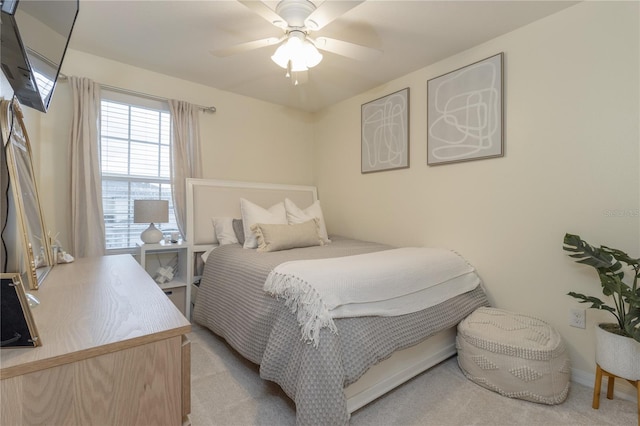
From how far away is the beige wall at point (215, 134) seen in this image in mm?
2482

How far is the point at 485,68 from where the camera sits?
2.35 meters

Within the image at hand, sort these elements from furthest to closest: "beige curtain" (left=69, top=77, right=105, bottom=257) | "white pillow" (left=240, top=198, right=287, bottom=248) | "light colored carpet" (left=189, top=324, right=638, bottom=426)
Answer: "white pillow" (left=240, top=198, right=287, bottom=248) → "beige curtain" (left=69, top=77, right=105, bottom=257) → "light colored carpet" (left=189, top=324, right=638, bottom=426)

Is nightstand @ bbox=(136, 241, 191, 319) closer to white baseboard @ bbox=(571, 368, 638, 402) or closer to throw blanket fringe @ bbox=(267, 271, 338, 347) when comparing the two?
throw blanket fringe @ bbox=(267, 271, 338, 347)

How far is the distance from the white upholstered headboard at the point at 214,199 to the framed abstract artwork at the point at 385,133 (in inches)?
46.8

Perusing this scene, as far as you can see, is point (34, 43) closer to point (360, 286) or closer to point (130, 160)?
point (360, 286)

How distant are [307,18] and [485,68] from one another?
1555 mm

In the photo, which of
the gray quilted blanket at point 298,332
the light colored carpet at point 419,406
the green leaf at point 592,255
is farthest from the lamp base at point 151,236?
the green leaf at point 592,255

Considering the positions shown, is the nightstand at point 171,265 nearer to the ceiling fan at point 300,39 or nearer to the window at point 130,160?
the window at point 130,160

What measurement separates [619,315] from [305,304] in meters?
1.76

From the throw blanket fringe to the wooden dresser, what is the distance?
0.63m

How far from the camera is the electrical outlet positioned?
Result: 6.27ft

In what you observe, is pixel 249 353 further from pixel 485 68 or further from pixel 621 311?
pixel 485 68

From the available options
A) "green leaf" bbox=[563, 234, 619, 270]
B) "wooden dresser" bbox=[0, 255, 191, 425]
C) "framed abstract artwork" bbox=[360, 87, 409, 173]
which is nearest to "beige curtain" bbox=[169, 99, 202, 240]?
"framed abstract artwork" bbox=[360, 87, 409, 173]

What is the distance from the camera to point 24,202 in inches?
47.4
